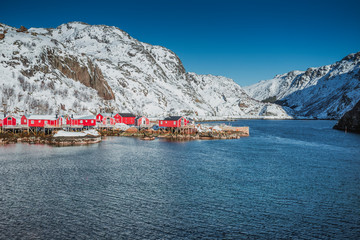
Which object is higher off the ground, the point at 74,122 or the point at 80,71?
the point at 80,71

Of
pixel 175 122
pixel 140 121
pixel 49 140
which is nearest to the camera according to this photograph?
pixel 49 140

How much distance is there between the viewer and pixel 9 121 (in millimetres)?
79250

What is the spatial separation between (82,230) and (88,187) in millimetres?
10973

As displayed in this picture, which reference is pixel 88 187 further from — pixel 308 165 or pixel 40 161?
pixel 308 165

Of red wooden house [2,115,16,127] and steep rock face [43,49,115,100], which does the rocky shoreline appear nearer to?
red wooden house [2,115,16,127]

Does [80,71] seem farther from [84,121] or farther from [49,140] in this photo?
[49,140]

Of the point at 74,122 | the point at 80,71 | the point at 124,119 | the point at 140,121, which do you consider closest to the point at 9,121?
the point at 74,122

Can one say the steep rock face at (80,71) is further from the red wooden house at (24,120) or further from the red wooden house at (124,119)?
the red wooden house at (24,120)

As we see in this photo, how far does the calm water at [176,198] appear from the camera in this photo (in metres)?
20.6

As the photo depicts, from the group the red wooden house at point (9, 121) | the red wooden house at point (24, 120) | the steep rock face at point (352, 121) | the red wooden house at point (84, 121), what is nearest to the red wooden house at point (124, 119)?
the red wooden house at point (84, 121)

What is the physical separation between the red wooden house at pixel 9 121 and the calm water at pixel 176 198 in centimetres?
3525

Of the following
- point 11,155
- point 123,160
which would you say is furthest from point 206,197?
point 11,155

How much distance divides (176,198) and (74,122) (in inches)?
2737

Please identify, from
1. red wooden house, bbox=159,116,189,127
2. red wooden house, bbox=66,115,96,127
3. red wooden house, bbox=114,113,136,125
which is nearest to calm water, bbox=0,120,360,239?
red wooden house, bbox=66,115,96,127
